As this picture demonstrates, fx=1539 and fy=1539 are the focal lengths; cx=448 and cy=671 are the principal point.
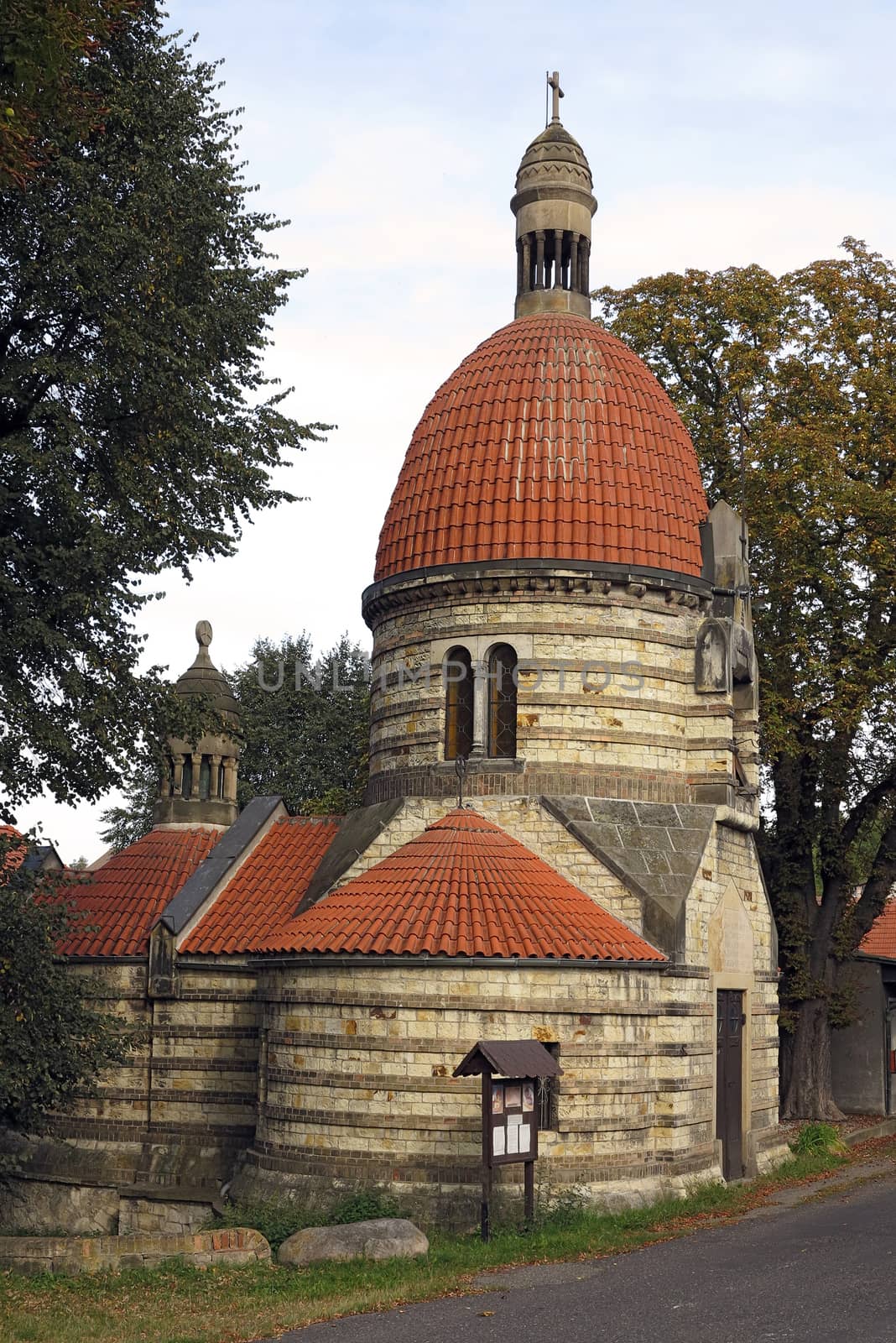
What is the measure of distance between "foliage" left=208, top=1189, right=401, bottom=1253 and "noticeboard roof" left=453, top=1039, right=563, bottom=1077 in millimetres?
1876

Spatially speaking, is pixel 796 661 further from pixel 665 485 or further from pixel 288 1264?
pixel 288 1264

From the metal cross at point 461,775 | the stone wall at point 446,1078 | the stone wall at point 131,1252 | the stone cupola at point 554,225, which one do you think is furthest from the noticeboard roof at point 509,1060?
the stone cupola at point 554,225

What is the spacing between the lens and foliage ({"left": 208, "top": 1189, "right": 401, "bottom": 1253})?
18094 millimetres

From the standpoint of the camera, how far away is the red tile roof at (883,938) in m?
35.4

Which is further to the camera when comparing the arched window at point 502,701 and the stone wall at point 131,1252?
the arched window at point 502,701

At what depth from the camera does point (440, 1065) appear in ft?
61.6

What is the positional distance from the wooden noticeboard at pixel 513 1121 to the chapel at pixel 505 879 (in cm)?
97

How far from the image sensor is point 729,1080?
2234cm

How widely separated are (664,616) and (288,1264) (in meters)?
10.9

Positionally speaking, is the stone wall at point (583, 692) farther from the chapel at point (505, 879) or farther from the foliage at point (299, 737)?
the foliage at point (299, 737)

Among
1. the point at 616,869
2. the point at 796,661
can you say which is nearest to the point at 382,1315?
the point at 616,869

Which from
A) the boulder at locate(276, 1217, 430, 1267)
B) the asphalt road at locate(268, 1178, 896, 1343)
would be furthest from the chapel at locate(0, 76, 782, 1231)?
the asphalt road at locate(268, 1178, 896, 1343)

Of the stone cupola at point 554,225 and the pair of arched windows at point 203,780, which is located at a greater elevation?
the stone cupola at point 554,225

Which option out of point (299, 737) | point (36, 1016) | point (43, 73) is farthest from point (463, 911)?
point (299, 737)
